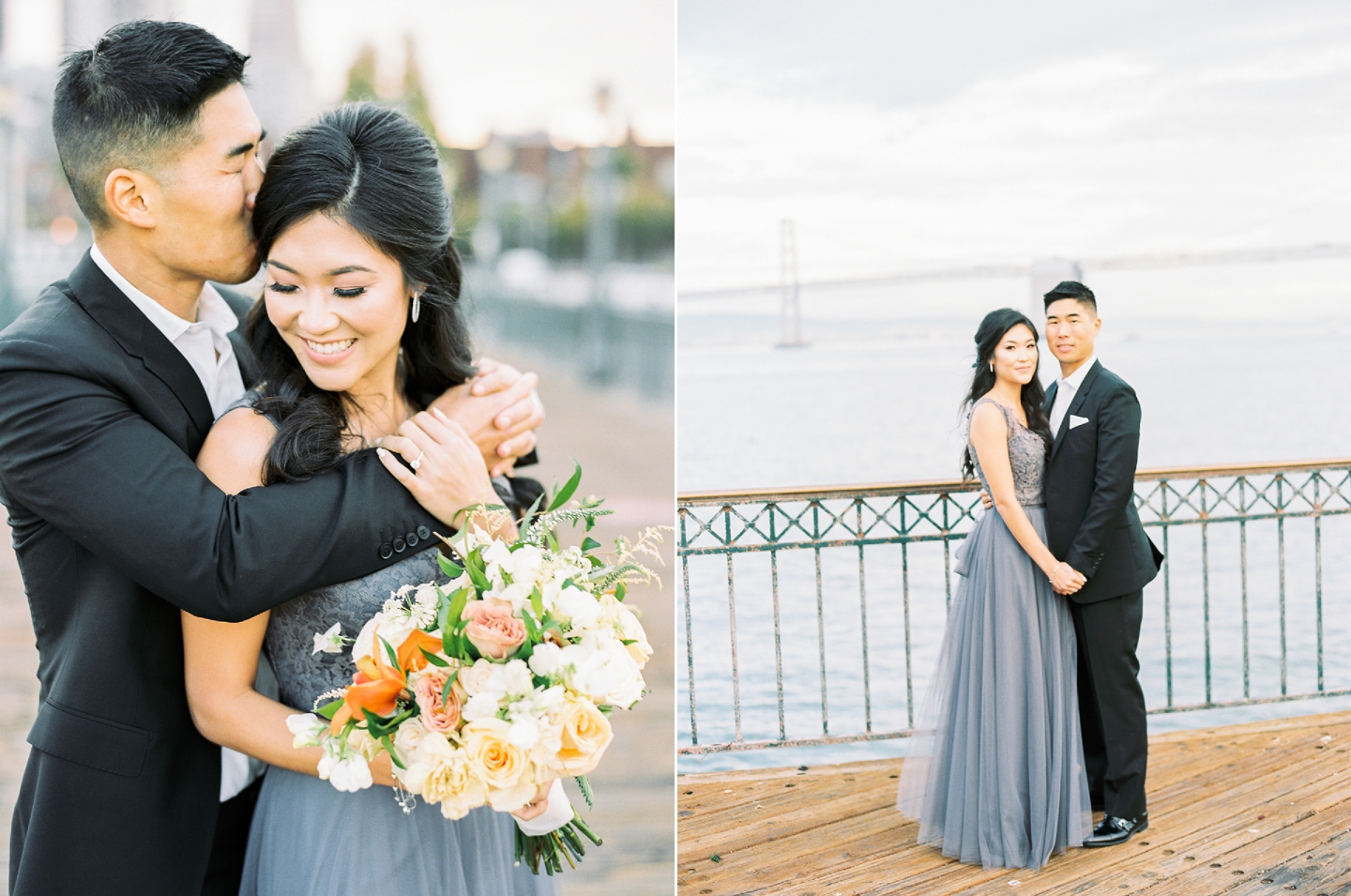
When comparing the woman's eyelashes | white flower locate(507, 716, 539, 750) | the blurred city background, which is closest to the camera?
white flower locate(507, 716, 539, 750)

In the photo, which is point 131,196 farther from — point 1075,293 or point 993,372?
point 1075,293

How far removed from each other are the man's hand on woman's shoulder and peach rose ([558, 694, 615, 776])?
595mm

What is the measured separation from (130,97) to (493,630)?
3.05ft

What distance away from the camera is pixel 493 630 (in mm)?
1322

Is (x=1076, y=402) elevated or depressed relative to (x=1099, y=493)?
elevated

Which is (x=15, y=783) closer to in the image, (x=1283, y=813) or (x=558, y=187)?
(x=1283, y=813)

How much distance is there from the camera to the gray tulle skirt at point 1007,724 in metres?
3.56

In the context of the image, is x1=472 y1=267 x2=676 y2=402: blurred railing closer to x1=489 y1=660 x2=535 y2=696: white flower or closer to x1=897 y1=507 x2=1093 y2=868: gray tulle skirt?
x1=897 y1=507 x2=1093 y2=868: gray tulle skirt

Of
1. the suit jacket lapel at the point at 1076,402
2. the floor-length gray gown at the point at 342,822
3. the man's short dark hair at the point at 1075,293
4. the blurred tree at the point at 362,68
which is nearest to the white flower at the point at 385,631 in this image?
the floor-length gray gown at the point at 342,822

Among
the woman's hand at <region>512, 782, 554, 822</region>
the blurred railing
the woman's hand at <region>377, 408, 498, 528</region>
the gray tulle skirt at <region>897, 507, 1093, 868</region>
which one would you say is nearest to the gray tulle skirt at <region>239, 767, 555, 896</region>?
the woman's hand at <region>512, 782, 554, 822</region>

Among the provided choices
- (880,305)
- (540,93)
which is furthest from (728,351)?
(540,93)

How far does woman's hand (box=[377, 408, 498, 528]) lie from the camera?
5.25 feet

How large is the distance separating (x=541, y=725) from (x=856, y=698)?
8.23 m

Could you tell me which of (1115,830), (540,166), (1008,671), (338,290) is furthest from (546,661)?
(540,166)
